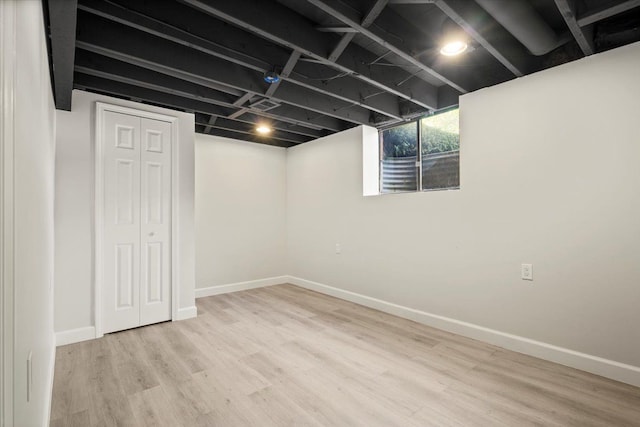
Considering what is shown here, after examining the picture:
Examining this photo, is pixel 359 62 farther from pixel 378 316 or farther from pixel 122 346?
pixel 122 346

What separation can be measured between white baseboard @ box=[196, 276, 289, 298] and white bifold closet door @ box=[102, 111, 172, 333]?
1.04 meters

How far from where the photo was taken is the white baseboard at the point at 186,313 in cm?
350

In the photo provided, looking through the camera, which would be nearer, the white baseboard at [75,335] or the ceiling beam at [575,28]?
the ceiling beam at [575,28]

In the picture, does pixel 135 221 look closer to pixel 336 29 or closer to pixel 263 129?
pixel 263 129

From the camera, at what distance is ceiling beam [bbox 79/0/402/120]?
72.1 inches

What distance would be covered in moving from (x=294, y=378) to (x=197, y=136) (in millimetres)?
3597

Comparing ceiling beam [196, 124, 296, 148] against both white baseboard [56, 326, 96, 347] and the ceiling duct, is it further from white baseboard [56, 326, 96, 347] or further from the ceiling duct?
the ceiling duct

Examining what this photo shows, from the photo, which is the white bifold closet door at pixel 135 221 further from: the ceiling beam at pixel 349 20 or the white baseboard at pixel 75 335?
the ceiling beam at pixel 349 20

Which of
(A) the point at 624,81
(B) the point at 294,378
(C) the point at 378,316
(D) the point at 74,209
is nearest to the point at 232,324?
(B) the point at 294,378

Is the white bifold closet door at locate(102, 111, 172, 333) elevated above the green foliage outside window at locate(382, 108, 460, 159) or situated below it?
below

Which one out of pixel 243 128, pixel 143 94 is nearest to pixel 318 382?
pixel 143 94

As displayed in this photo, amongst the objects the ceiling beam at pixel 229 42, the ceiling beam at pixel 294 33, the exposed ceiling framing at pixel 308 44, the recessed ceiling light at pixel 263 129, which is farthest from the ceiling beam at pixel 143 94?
the ceiling beam at pixel 294 33

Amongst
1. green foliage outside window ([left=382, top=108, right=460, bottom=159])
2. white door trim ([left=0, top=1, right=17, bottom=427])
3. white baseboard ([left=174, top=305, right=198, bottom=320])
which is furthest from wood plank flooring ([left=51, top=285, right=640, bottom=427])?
green foliage outside window ([left=382, top=108, right=460, bottom=159])

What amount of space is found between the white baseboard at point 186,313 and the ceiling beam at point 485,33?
3661mm
